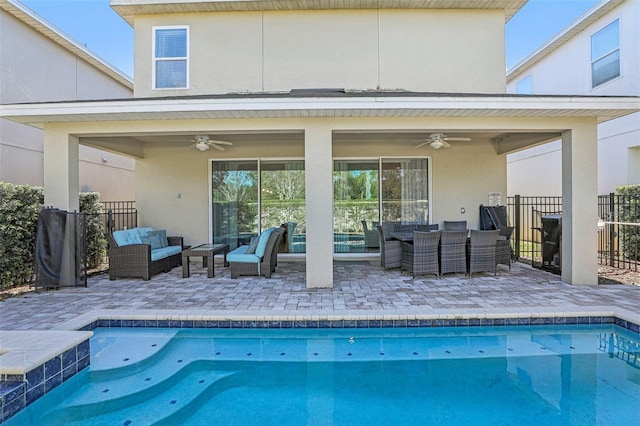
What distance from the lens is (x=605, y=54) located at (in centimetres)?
1050

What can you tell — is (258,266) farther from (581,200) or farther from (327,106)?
(581,200)

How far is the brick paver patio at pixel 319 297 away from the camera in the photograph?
16.9 feet

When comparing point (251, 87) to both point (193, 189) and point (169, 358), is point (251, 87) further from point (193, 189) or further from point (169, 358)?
point (169, 358)

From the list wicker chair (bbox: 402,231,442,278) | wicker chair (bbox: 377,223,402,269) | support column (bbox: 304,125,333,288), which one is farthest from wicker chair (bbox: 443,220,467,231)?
support column (bbox: 304,125,333,288)

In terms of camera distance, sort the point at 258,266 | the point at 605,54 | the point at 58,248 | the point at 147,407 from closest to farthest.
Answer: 1. the point at 147,407
2. the point at 58,248
3. the point at 258,266
4. the point at 605,54

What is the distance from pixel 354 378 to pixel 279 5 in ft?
27.4

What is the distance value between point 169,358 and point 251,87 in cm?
664

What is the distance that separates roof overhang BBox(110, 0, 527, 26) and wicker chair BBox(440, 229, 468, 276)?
5.73 m

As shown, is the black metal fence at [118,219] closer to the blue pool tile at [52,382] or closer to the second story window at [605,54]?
the blue pool tile at [52,382]

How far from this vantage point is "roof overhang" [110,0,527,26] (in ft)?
27.4

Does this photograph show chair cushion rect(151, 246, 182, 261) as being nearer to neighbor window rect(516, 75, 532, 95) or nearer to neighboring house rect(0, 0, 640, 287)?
neighboring house rect(0, 0, 640, 287)

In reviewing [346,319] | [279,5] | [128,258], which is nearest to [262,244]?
[128,258]

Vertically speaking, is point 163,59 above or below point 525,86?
below

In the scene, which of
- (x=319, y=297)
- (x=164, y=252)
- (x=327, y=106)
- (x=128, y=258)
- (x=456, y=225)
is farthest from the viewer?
(x=456, y=225)
